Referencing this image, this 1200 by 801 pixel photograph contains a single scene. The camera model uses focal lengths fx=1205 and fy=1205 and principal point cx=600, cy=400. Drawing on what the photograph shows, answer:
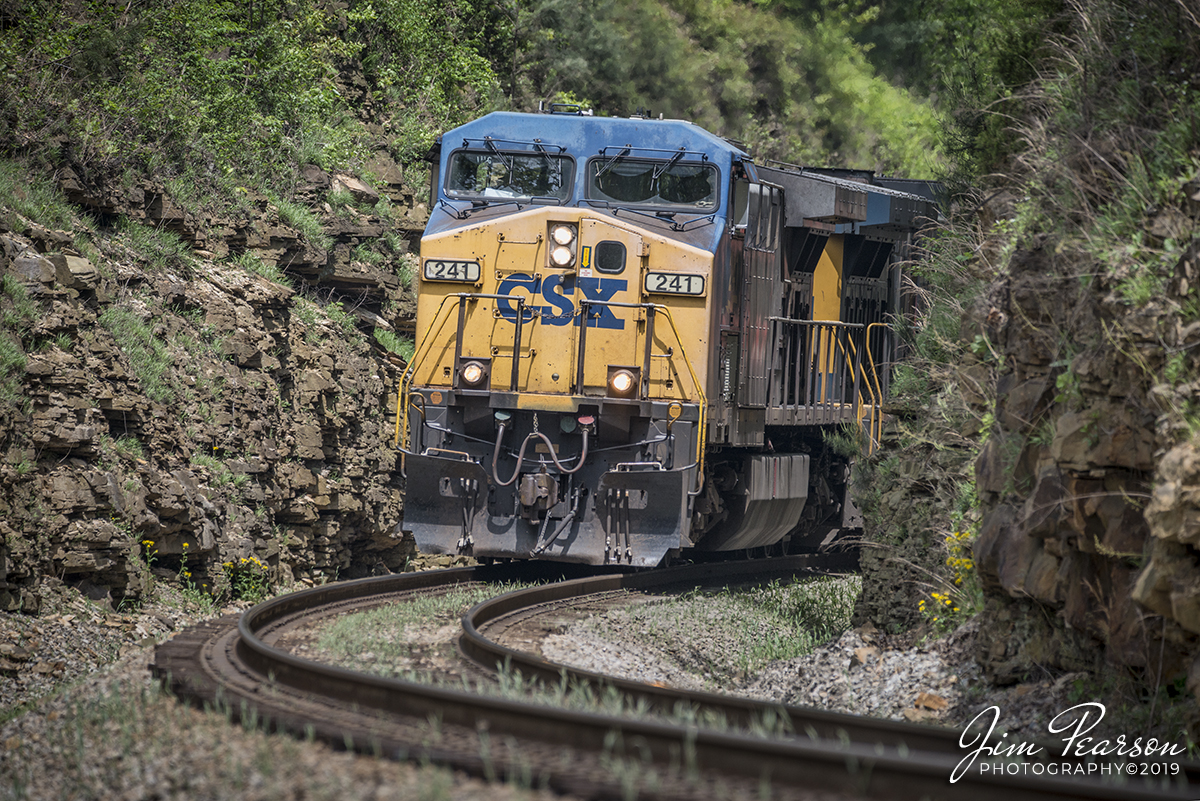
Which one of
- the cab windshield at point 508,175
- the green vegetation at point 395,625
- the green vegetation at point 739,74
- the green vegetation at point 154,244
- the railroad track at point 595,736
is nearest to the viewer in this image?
the railroad track at point 595,736

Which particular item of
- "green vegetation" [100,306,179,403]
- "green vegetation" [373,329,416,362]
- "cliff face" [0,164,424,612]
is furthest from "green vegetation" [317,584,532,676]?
"green vegetation" [373,329,416,362]

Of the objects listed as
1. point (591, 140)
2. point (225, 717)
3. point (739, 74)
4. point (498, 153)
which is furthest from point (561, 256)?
point (739, 74)

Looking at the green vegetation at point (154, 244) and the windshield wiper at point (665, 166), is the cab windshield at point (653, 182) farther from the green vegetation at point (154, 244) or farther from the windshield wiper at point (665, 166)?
the green vegetation at point (154, 244)

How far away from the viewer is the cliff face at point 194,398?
1054 cm

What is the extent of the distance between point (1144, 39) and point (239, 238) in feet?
36.9

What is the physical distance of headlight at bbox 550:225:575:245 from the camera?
39.0ft

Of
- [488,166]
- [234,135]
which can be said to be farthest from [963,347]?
[234,135]

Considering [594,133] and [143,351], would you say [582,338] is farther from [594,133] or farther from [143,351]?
[143,351]

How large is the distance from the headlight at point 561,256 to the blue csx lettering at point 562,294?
0.15 meters

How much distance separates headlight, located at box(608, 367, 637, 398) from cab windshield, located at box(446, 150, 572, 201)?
6.63 feet

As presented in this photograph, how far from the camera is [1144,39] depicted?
761cm

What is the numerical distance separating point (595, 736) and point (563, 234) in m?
7.48

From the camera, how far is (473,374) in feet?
39.1

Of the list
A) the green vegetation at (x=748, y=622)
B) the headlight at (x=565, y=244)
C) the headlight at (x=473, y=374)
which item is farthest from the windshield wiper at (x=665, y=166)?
the green vegetation at (x=748, y=622)
